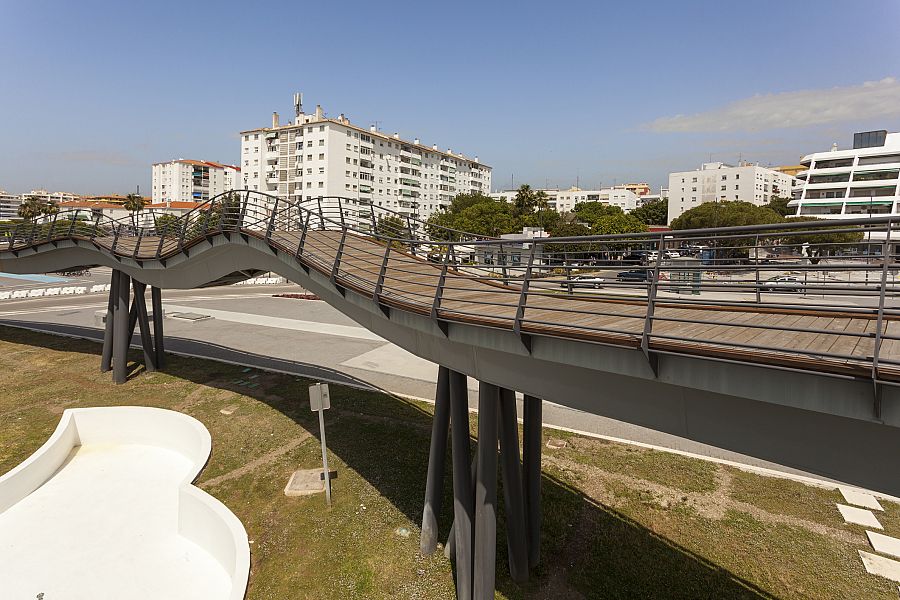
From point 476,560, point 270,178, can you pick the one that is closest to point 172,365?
point 476,560

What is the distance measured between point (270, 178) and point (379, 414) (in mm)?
78172

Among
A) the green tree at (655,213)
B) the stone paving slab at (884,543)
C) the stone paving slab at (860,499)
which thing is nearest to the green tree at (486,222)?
the green tree at (655,213)

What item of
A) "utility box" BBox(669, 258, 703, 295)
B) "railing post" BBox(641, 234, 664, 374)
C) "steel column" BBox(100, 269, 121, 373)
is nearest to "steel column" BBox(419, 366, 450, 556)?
"utility box" BBox(669, 258, 703, 295)

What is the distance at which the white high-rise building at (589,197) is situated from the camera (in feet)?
537

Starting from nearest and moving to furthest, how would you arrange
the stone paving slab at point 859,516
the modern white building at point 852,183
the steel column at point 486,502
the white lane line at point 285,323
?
the steel column at point 486,502 < the stone paving slab at point 859,516 < the white lane line at point 285,323 < the modern white building at point 852,183

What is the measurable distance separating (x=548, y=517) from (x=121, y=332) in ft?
51.3

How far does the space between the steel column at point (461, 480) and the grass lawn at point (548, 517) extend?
0.95 m

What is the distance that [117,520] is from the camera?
9703mm

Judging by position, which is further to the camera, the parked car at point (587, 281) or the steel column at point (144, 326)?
the steel column at point (144, 326)

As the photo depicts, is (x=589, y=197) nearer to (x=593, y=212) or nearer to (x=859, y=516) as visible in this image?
(x=593, y=212)

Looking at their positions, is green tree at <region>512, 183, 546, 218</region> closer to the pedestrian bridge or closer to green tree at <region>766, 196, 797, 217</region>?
green tree at <region>766, 196, 797, 217</region>

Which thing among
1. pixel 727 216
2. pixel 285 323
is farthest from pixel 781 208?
pixel 285 323

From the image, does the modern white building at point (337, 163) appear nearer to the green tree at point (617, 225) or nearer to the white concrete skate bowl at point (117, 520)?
the green tree at point (617, 225)

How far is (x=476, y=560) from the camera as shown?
6684 mm
